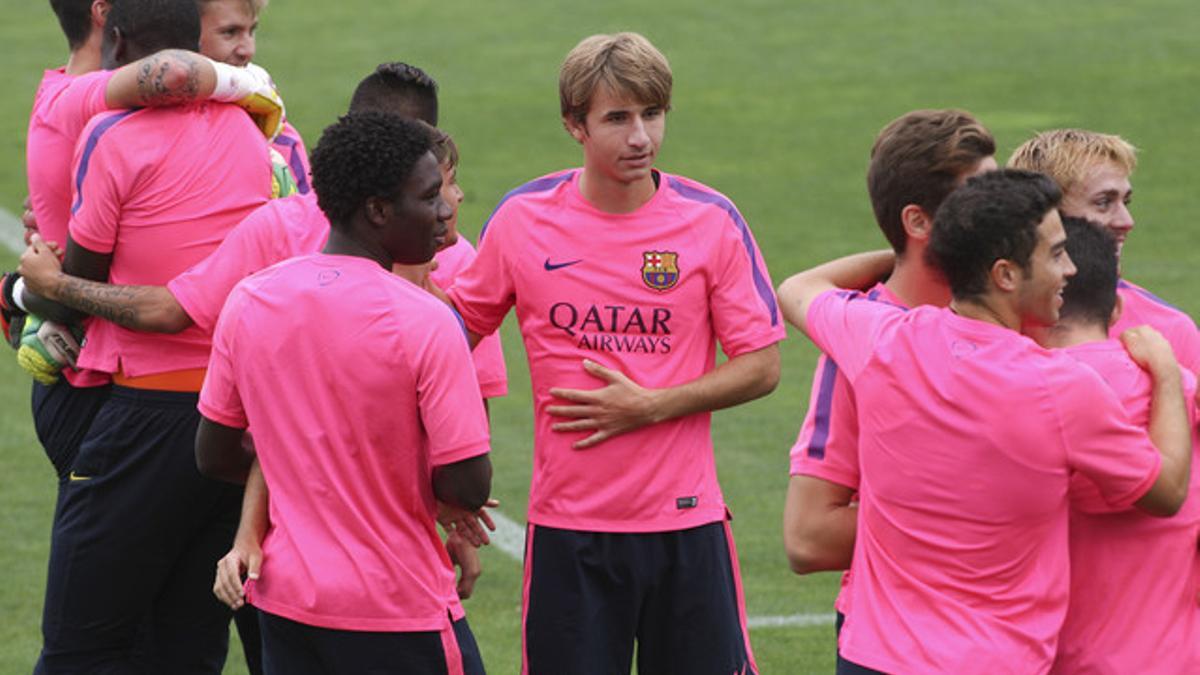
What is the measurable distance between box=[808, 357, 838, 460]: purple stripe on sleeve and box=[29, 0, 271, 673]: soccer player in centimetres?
208

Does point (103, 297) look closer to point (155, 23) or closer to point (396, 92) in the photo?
point (155, 23)

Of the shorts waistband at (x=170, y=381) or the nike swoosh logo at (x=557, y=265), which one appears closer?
the nike swoosh logo at (x=557, y=265)

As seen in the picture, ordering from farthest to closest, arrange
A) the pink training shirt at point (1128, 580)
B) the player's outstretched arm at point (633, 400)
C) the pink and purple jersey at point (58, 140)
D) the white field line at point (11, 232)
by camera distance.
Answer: the white field line at point (11, 232) < the pink and purple jersey at point (58, 140) < the player's outstretched arm at point (633, 400) < the pink training shirt at point (1128, 580)

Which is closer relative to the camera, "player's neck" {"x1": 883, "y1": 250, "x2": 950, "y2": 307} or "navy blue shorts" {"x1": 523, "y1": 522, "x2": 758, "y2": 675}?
"player's neck" {"x1": 883, "y1": 250, "x2": 950, "y2": 307}

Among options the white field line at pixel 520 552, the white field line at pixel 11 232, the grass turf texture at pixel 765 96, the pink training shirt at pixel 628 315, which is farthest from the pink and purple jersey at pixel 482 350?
the white field line at pixel 11 232

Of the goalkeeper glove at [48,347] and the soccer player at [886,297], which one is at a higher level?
the soccer player at [886,297]

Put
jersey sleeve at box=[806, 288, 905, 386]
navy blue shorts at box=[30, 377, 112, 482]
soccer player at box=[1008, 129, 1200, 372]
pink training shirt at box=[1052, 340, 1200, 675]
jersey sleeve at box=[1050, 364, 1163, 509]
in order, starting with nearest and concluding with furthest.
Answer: jersey sleeve at box=[1050, 364, 1163, 509], pink training shirt at box=[1052, 340, 1200, 675], jersey sleeve at box=[806, 288, 905, 386], soccer player at box=[1008, 129, 1200, 372], navy blue shorts at box=[30, 377, 112, 482]

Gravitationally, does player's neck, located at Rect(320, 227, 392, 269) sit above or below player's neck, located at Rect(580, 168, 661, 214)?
above

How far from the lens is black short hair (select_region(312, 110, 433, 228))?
4.59 m

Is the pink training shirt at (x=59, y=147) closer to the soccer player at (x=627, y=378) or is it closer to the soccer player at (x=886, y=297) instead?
the soccer player at (x=627, y=378)

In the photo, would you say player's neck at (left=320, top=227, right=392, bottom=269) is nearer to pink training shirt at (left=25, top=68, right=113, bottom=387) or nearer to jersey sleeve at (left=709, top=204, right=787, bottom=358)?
jersey sleeve at (left=709, top=204, right=787, bottom=358)

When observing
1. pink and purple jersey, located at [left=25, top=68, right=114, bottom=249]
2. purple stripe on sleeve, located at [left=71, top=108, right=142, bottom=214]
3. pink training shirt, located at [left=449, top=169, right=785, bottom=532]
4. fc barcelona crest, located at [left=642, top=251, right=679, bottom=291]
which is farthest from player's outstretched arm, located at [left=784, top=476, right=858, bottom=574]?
pink and purple jersey, located at [left=25, top=68, right=114, bottom=249]

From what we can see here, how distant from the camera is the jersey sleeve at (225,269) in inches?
217

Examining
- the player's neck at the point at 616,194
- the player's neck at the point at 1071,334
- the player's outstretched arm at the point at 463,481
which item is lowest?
the player's outstretched arm at the point at 463,481
